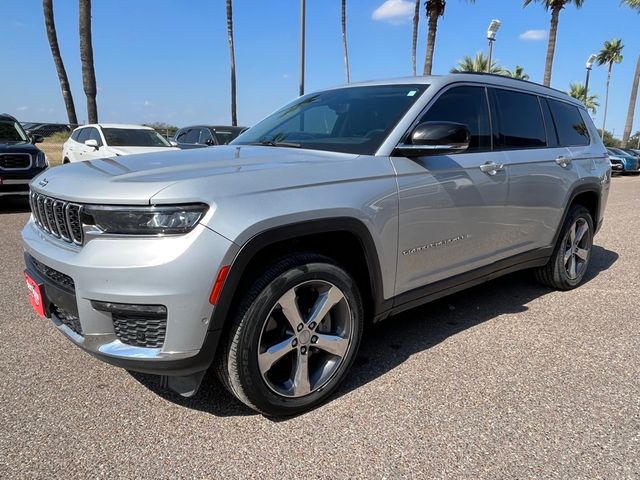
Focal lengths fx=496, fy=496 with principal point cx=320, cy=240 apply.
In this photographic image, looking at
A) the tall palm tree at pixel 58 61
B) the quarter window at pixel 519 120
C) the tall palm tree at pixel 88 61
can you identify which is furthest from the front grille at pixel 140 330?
the tall palm tree at pixel 58 61

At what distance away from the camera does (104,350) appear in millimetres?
2221

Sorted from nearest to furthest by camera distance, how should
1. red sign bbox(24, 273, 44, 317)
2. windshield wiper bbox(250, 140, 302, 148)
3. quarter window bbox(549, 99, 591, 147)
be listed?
red sign bbox(24, 273, 44, 317)
windshield wiper bbox(250, 140, 302, 148)
quarter window bbox(549, 99, 591, 147)

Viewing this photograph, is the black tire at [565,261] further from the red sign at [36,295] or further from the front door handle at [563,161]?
the red sign at [36,295]

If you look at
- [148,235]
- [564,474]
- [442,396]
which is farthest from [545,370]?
[148,235]

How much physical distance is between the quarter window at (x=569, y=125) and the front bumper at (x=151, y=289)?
3.64 metres

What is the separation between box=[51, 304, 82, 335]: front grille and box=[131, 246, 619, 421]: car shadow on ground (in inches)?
24.8

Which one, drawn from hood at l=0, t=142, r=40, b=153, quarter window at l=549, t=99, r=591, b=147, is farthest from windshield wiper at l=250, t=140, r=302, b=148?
hood at l=0, t=142, r=40, b=153

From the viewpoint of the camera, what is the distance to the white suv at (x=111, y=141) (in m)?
11.2

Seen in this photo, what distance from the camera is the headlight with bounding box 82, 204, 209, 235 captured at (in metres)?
2.10

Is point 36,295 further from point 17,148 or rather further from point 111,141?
point 111,141

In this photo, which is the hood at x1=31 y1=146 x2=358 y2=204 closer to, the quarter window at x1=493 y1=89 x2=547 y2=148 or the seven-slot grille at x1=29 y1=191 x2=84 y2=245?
the seven-slot grille at x1=29 y1=191 x2=84 y2=245

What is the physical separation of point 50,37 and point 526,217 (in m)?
19.5

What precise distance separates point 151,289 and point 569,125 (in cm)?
424

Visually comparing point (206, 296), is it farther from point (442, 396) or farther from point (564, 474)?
point (564, 474)
